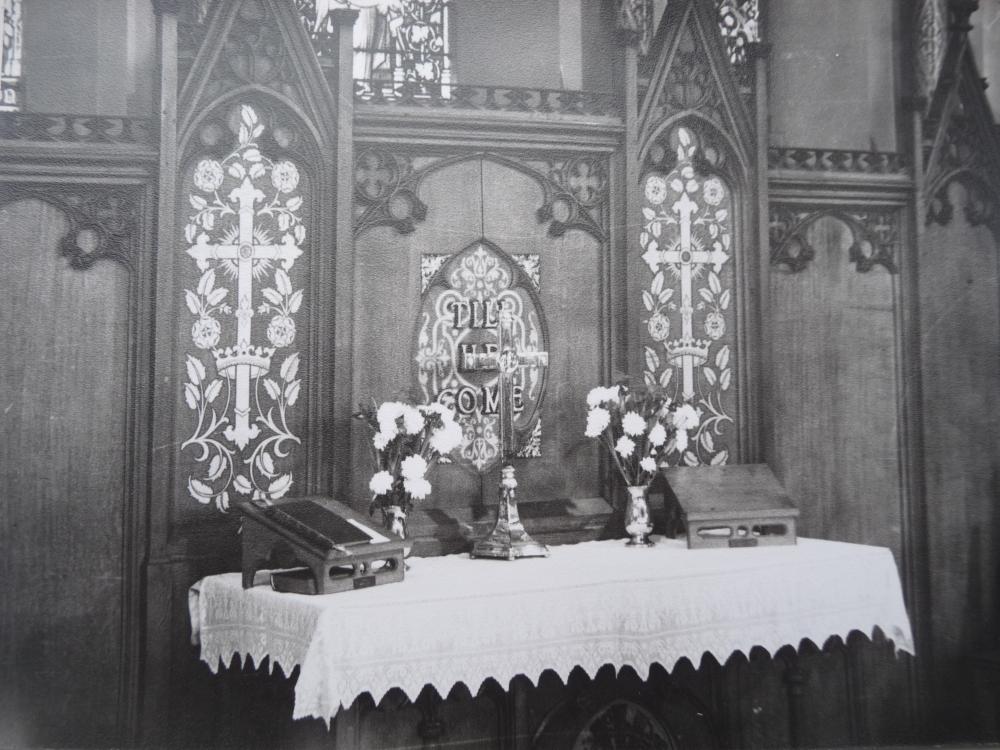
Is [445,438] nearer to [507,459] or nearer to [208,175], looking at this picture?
[507,459]

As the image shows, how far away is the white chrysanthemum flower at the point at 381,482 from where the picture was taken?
3930 millimetres

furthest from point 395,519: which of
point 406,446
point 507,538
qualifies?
point 507,538

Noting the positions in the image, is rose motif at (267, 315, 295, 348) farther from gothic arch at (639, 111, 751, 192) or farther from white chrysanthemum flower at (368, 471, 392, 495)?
gothic arch at (639, 111, 751, 192)

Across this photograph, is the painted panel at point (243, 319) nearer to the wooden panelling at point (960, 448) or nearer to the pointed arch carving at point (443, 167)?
the pointed arch carving at point (443, 167)

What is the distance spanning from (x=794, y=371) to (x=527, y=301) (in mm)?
1411

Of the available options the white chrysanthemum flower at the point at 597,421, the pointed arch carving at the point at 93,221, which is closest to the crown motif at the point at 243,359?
the pointed arch carving at the point at 93,221

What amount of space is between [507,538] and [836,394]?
1938mm

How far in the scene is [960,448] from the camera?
498 centimetres

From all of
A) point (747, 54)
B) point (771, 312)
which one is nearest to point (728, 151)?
point (747, 54)

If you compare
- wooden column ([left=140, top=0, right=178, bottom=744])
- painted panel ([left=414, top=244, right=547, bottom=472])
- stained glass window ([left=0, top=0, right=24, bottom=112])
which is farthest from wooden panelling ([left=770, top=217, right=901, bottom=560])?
stained glass window ([left=0, top=0, right=24, bottom=112])

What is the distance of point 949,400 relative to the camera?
4.97 meters

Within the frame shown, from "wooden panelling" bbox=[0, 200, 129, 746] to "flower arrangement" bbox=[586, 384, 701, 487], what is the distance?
2.03 metres

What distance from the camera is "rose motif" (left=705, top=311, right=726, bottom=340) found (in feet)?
15.8

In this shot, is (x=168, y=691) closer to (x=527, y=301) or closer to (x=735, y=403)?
(x=527, y=301)
